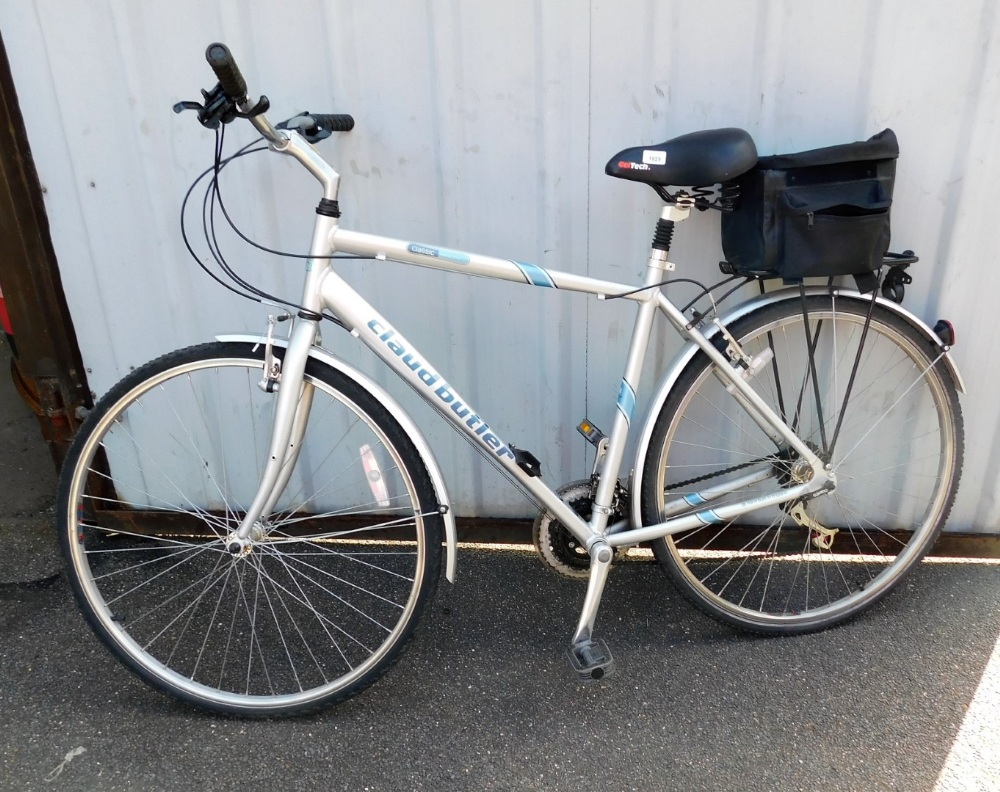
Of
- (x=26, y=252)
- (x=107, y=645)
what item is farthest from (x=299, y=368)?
(x=26, y=252)

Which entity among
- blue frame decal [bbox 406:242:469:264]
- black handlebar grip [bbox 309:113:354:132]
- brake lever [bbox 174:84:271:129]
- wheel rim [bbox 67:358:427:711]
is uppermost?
brake lever [bbox 174:84:271:129]

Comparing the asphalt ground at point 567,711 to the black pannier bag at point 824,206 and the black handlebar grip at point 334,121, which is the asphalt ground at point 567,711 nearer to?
the black pannier bag at point 824,206

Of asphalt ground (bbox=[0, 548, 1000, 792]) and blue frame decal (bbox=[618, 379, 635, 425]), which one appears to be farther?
blue frame decal (bbox=[618, 379, 635, 425])

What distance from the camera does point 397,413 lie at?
1.85 meters

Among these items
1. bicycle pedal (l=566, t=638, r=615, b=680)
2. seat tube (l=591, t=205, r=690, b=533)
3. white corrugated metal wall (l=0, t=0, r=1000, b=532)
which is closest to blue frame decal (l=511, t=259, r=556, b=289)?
seat tube (l=591, t=205, r=690, b=533)

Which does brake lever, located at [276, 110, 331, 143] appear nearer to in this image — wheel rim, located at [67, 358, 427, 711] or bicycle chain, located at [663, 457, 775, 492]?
wheel rim, located at [67, 358, 427, 711]

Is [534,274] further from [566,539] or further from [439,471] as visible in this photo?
[566,539]

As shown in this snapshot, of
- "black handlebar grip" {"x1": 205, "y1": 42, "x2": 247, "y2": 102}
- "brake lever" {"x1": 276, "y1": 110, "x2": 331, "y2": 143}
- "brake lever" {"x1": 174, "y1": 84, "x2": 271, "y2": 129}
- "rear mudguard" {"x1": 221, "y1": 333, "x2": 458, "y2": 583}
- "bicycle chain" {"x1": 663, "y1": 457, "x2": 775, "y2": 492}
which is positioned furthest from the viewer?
"bicycle chain" {"x1": 663, "y1": 457, "x2": 775, "y2": 492}

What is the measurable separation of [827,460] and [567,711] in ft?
3.38

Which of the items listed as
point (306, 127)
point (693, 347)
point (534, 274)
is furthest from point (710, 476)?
point (306, 127)

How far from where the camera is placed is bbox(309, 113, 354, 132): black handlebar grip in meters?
1.79

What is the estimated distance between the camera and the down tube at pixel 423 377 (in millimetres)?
1799

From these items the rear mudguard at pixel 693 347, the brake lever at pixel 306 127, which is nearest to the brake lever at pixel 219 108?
the brake lever at pixel 306 127

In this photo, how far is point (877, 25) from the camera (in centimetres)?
196
